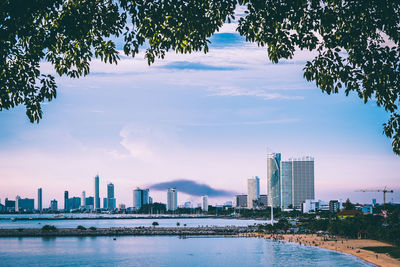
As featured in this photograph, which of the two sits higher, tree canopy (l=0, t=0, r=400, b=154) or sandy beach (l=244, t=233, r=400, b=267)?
tree canopy (l=0, t=0, r=400, b=154)

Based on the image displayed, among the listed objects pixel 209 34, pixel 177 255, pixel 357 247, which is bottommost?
pixel 177 255

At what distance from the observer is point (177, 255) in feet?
298

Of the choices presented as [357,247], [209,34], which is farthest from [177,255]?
[209,34]

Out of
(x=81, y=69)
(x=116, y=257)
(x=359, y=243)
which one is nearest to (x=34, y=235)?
(x=116, y=257)

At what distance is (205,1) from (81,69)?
337 centimetres

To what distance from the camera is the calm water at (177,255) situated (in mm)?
79375

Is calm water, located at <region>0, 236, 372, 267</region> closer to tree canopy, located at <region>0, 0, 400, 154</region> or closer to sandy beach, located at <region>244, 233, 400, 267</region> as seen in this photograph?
sandy beach, located at <region>244, 233, 400, 267</region>

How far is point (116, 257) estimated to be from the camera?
89.6 metres

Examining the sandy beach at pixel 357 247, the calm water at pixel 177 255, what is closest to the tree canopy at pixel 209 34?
the sandy beach at pixel 357 247

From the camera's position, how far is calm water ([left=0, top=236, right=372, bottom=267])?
79.4 meters

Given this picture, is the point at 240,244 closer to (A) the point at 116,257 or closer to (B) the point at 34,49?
(A) the point at 116,257

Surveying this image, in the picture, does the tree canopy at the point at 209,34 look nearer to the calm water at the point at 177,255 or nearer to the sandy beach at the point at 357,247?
the sandy beach at the point at 357,247

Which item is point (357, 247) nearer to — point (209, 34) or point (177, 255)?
point (177, 255)

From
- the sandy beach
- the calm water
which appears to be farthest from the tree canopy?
the calm water
